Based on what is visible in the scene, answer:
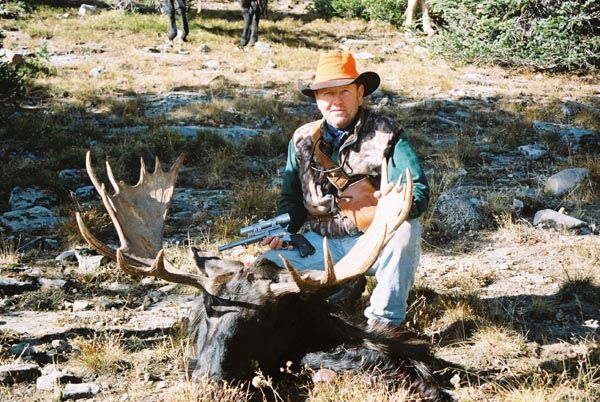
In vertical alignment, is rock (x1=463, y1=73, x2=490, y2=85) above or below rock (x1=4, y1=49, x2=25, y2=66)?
above

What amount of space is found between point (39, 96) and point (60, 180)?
152 inches

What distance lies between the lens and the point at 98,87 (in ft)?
36.0

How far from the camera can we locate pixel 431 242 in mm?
5582

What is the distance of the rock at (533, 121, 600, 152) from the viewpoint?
8102mm

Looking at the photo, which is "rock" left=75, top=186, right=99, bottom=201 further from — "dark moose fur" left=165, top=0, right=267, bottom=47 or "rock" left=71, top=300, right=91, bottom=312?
"dark moose fur" left=165, top=0, right=267, bottom=47

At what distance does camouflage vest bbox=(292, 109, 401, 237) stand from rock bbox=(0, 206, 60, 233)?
297 centimetres

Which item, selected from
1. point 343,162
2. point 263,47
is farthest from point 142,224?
point 263,47

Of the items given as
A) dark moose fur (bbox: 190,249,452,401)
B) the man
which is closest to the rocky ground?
dark moose fur (bbox: 190,249,452,401)

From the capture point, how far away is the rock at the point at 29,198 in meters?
6.43

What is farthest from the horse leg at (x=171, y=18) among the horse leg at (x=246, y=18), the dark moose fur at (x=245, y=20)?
the horse leg at (x=246, y=18)

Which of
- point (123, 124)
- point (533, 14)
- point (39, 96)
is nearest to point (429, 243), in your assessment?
point (123, 124)

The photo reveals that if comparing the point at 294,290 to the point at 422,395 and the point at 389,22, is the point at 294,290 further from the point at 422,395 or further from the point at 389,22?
the point at 389,22

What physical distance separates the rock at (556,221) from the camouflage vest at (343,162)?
257 centimetres

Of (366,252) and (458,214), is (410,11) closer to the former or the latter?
(458,214)
